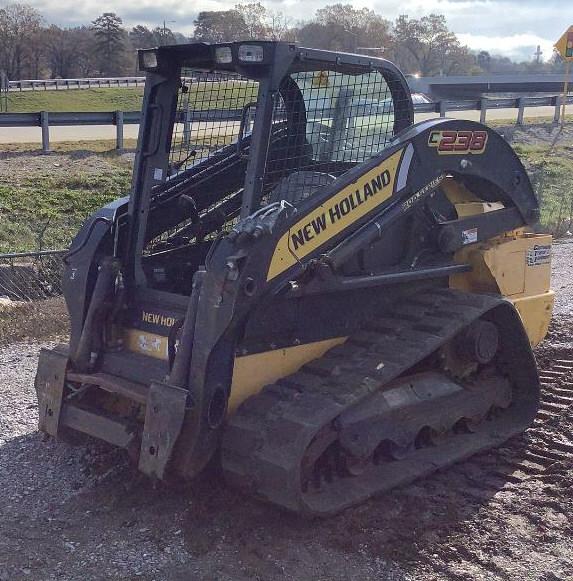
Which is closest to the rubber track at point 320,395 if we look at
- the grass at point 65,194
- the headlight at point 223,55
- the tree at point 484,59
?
the headlight at point 223,55

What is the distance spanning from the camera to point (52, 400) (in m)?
5.17

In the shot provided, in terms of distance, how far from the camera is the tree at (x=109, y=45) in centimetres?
5778

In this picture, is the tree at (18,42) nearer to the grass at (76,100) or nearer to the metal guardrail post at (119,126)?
the grass at (76,100)

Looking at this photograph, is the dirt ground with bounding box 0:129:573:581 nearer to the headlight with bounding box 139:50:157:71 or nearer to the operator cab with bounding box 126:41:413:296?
the operator cab with bounding box 126:41:413:296

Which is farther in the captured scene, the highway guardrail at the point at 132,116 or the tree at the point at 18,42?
the tree at the point at 18,42

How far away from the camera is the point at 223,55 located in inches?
190

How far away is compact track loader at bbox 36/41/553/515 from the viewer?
4.51 metres

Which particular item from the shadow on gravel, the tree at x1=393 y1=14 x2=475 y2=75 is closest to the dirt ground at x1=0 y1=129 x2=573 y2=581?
the shadow on gravel

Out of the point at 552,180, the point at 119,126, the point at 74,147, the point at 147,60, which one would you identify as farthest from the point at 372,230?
the point at 552,180

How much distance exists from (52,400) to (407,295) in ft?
7.41

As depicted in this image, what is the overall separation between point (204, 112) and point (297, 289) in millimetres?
1499

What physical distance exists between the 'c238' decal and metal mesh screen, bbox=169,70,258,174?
3.94 ft

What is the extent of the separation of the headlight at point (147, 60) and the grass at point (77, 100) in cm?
2777

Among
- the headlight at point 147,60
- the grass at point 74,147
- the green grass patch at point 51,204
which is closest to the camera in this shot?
the headlight at point 147,60
